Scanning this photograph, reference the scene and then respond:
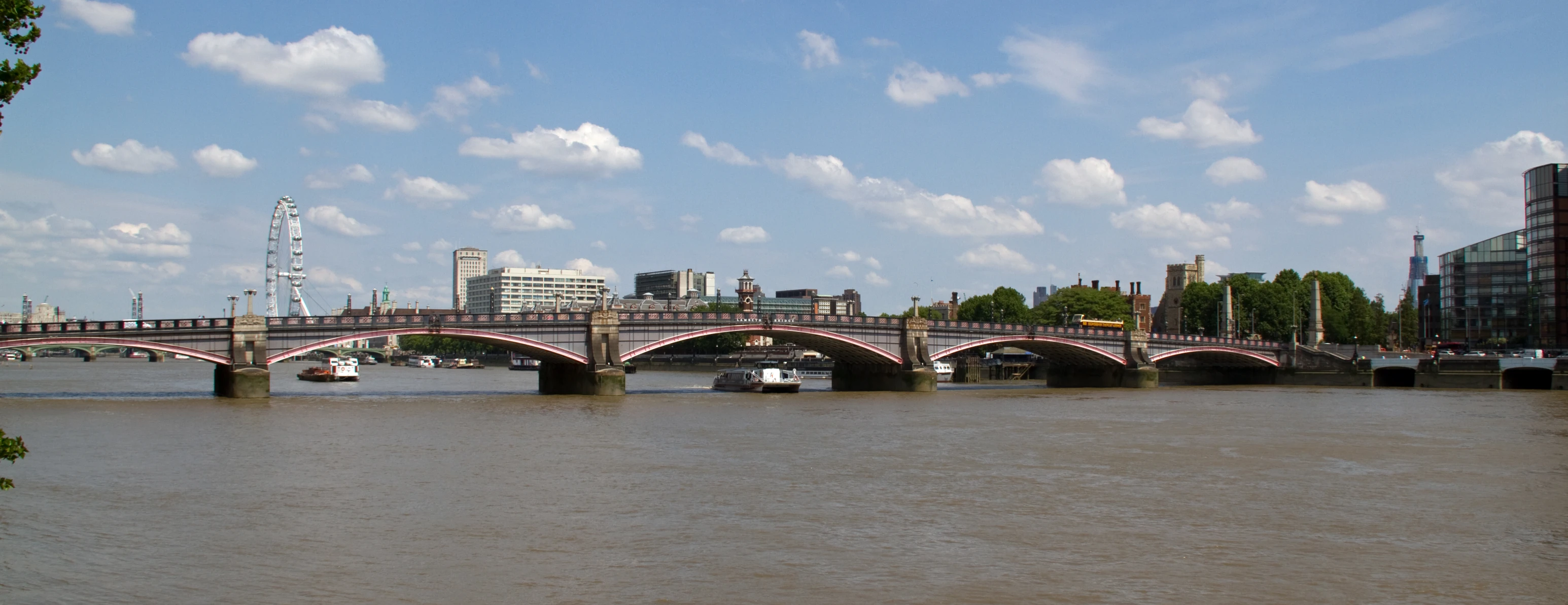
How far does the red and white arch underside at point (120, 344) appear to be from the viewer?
53.2 meters

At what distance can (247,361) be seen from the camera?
55.7 metres

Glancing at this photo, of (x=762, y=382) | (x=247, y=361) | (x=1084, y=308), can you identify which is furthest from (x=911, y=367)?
(x=1084, y=308)

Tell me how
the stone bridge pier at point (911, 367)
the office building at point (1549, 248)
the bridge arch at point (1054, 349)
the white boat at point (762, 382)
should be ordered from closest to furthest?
the stone bridge pier at point (911, 367) → the white boat at point (762, 382) → the bridge arch at point (1054, 349) → the office building at point (1549, 248)

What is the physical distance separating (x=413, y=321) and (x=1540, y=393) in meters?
60.3

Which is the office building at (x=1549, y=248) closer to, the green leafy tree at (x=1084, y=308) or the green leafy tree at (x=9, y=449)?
the green leafy tree at (x=1084, y=308)

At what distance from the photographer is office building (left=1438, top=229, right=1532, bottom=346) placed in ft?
343

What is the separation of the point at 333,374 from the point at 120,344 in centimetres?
3343

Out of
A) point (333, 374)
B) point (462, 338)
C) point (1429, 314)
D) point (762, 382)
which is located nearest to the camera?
point (462, 338)

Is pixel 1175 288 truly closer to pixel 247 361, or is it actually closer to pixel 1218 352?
pixel 1218 352

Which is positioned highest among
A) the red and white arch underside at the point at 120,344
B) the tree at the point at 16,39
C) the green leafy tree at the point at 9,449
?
the tree at the point at 16,39

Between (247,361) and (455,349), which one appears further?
(455,349)

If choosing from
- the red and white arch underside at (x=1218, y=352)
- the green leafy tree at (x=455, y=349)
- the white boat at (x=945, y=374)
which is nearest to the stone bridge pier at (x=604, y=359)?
the red and white arch underside at (x=1218, y=352)

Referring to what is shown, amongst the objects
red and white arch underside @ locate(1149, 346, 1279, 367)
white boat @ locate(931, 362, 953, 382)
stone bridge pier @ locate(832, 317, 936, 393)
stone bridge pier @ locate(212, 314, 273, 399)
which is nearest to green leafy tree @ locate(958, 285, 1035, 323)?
white boat @ locate(931, 362, 953, 382)

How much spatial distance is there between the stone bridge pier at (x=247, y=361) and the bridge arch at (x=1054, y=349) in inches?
1410
